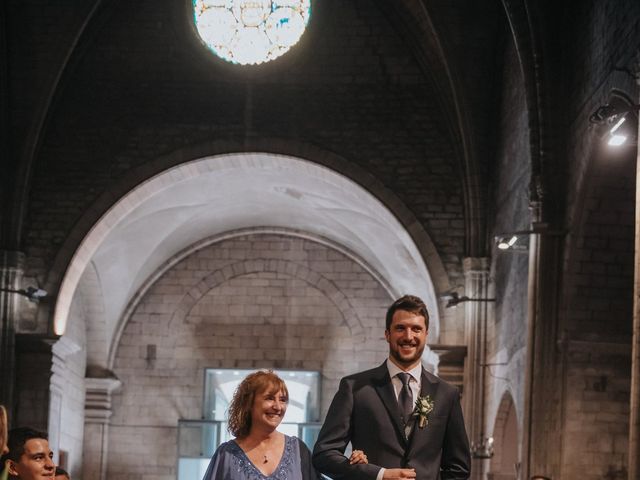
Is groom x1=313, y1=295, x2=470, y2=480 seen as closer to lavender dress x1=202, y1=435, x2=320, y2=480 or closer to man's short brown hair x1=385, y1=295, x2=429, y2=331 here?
man's short brown hair x1=385, y1=295, x2=429, y2=331

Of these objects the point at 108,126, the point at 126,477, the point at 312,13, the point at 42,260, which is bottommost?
the point at 126,477

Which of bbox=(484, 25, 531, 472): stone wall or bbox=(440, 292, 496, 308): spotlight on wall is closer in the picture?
bbox=(484, 25, 531, 472): stone wall

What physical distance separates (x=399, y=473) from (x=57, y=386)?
1851cm

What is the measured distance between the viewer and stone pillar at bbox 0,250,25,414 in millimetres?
22375

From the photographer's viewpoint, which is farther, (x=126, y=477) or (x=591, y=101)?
(x=126, y=477)

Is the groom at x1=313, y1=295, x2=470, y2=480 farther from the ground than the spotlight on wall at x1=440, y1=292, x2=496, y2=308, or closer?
closer

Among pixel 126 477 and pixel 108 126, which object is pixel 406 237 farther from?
pixel 126 477

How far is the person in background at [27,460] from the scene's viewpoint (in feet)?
23.3

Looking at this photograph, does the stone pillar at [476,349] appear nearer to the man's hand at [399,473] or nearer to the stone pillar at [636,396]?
the stone pillar at [636,396]

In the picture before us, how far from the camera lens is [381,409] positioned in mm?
6387

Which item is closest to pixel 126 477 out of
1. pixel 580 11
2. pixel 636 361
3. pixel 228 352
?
pixel 228 352

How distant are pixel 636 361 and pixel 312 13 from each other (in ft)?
38.9

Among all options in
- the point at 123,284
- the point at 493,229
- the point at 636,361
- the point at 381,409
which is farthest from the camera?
the point at 123,284

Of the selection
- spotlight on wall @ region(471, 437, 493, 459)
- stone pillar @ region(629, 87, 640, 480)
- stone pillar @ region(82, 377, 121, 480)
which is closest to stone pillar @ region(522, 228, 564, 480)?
spotlight on wall @ region(471, 437, 493, 459)
